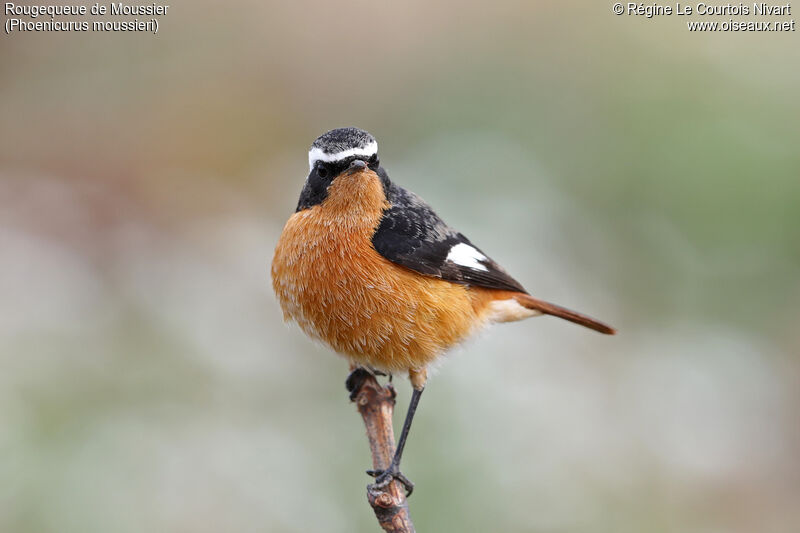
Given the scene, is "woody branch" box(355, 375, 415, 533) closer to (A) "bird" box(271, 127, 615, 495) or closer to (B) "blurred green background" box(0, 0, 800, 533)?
(A) "bird" box(271, 127, 615, 495)

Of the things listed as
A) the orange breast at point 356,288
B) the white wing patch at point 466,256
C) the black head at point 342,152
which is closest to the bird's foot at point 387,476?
the orange breast at point 356,288

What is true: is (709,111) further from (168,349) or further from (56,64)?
(56,64)

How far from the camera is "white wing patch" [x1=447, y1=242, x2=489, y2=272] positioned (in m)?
4.22

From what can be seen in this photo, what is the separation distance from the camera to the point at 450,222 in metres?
6.54

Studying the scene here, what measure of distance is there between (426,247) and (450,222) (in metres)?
2.48

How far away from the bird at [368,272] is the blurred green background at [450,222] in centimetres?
39

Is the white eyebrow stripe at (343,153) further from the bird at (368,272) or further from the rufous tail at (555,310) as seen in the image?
the rufous tail at (555,310)

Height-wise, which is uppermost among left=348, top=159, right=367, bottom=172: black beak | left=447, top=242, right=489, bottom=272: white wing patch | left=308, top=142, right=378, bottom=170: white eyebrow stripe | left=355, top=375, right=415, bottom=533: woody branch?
left=308, top=142, right=378, bottom=170: white eyebrow stripe

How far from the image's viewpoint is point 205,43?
7.68 meters

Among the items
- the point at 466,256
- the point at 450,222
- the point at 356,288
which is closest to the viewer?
the point at 356,288

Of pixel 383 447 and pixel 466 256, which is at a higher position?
pixel 466 256

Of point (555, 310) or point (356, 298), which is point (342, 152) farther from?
point (555, 310)

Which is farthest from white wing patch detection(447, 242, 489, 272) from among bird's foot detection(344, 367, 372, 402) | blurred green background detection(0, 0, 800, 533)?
bird's foot detection(344, 367, 372, 402)

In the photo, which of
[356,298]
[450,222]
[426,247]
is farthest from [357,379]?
[450,222]
